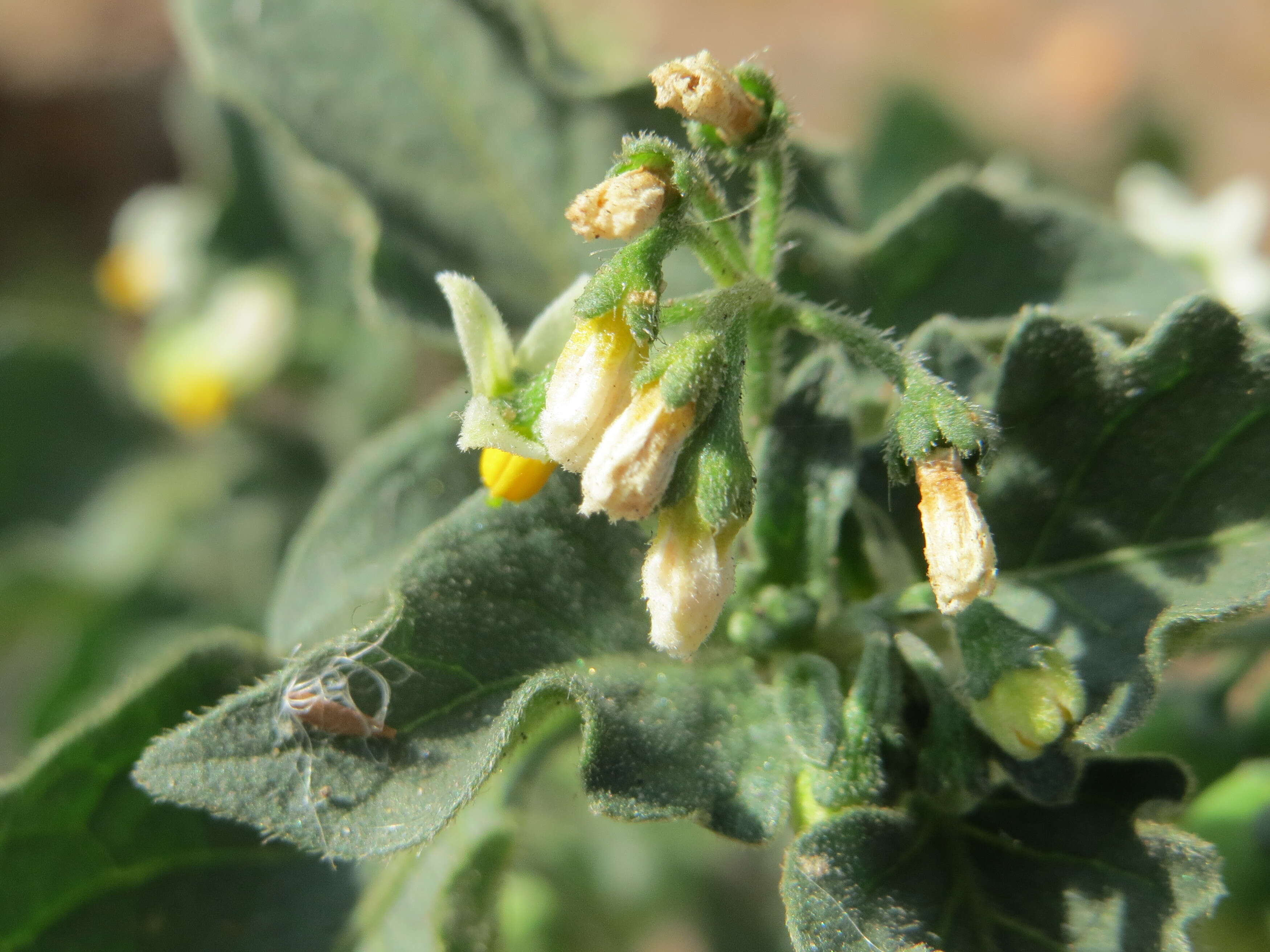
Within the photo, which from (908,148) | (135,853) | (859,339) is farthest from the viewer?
(908,148)

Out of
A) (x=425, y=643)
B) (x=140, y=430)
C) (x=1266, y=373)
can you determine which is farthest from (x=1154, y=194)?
(x=140, y=430)

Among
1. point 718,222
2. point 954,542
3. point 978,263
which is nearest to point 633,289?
point 718,222

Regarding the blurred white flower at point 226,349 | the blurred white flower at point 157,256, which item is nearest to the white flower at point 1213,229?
the blurred white flower at point 226,349

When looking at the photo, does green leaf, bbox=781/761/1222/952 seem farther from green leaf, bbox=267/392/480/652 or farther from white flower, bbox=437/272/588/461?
green leaf, bbox=267/392/480/652

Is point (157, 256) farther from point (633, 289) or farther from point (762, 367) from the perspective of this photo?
point (633, 289)

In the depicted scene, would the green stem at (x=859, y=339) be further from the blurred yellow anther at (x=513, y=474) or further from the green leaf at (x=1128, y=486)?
the blurred yellow anther at (x=513, y=474)

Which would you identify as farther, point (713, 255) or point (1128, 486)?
point (1128, 486)

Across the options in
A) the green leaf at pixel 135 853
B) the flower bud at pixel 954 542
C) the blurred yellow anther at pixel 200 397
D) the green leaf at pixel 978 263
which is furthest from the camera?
the blurred yellow anther at pixel 200 397

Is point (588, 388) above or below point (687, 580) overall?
above
